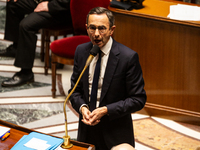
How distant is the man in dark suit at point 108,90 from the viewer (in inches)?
71.1

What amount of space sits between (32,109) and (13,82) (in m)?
0.64

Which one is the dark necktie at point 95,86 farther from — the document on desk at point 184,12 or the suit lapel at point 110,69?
the document on desk at point 184,12

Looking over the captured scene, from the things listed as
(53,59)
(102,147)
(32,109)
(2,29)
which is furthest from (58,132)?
(2,29)

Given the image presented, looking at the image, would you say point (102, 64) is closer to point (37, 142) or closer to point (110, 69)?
point (110, 69)

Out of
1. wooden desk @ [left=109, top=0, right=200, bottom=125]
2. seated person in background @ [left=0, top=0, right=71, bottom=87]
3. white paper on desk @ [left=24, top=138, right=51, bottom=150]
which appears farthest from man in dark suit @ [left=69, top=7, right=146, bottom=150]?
seated person in background @ [left=0, top=0, right=71, bottom=87]

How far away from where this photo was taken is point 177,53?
3.20 metres

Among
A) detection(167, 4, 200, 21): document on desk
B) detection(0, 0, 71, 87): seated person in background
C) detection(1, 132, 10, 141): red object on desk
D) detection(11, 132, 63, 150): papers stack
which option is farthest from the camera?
detection(0, 0, 71, 87): seated person in background

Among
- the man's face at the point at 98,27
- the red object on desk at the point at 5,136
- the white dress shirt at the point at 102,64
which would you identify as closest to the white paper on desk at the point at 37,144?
the red object on desk at the point at 5,136

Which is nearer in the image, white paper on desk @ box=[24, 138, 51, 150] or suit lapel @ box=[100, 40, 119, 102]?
white paper on desk @ box=[24, 138, 51, 150]

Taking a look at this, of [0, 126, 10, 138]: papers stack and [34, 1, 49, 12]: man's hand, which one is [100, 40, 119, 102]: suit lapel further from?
[34, 1, 49, 12]: man's hand

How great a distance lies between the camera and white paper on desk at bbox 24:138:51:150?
1.73 meters

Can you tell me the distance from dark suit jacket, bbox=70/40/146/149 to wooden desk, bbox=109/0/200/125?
1387 mm

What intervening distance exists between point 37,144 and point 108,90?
19.4 inches

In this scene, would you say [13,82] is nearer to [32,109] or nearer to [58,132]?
[32,109]
